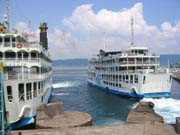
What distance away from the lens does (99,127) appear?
15.1 metres

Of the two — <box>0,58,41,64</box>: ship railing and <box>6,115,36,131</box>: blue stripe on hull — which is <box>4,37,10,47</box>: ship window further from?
<box>6,115,36,131</box>: blue stripe on hull

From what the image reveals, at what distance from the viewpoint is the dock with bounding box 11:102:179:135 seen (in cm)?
1424

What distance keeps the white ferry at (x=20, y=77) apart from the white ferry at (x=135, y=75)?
2662 centimetres

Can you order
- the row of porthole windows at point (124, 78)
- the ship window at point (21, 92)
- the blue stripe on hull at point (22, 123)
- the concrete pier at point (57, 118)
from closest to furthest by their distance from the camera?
the concrete pier at point (57, 118) → the blue stripe on hull at point (22, 123) → the ship window at point (21, 92) → the row of porthole windows at point (124, 78)

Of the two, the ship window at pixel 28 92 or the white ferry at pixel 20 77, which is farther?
the ship window at pixel 28 92

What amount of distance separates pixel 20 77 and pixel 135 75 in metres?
31.2

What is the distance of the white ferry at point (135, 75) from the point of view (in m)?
52.5

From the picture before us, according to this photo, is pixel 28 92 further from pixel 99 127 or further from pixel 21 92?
pixel 99 127

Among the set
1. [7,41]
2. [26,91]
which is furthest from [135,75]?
[26,91]

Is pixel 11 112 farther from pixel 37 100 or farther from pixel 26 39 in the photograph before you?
pixel 26 39

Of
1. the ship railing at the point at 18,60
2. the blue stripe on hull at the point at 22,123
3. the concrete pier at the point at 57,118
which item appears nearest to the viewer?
the concrete pier at the point at 57,118

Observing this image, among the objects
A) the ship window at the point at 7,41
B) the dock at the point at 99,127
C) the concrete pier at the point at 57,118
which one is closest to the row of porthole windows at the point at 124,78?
the ship window at the point at 7,41

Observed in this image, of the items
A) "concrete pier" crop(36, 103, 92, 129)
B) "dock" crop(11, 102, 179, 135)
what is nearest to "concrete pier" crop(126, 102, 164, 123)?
"dock" crop(11, 102, 179, 135)

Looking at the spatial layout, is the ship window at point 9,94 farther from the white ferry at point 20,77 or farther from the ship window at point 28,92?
the ship window at point 28,92
